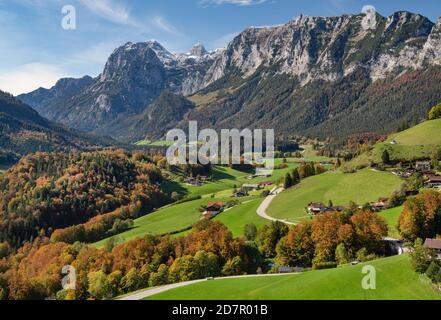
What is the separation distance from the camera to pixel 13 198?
17788 centimetres

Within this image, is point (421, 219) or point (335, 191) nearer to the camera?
point (421, 219)

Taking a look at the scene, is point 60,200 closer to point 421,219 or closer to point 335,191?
point 335,191

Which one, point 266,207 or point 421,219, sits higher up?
point 421,219

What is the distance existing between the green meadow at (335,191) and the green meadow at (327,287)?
46.0m

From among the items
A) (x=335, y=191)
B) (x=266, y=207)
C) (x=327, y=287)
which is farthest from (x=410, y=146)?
(x=327, y=287)

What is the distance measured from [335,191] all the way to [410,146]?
41.9m

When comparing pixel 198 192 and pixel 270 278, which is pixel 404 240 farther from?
pixel 198 192

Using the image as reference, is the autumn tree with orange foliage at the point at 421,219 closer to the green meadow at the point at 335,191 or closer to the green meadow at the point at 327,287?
the green meadow at the point at 327,287

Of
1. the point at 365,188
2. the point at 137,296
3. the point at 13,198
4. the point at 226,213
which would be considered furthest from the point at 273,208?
the point at 13,198

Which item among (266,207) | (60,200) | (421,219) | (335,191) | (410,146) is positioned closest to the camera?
(421,219)

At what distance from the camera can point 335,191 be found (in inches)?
4877

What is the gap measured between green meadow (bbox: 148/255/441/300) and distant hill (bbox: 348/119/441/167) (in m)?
85.4

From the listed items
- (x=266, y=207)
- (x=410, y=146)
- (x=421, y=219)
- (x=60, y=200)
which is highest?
(x=410, y=146)
